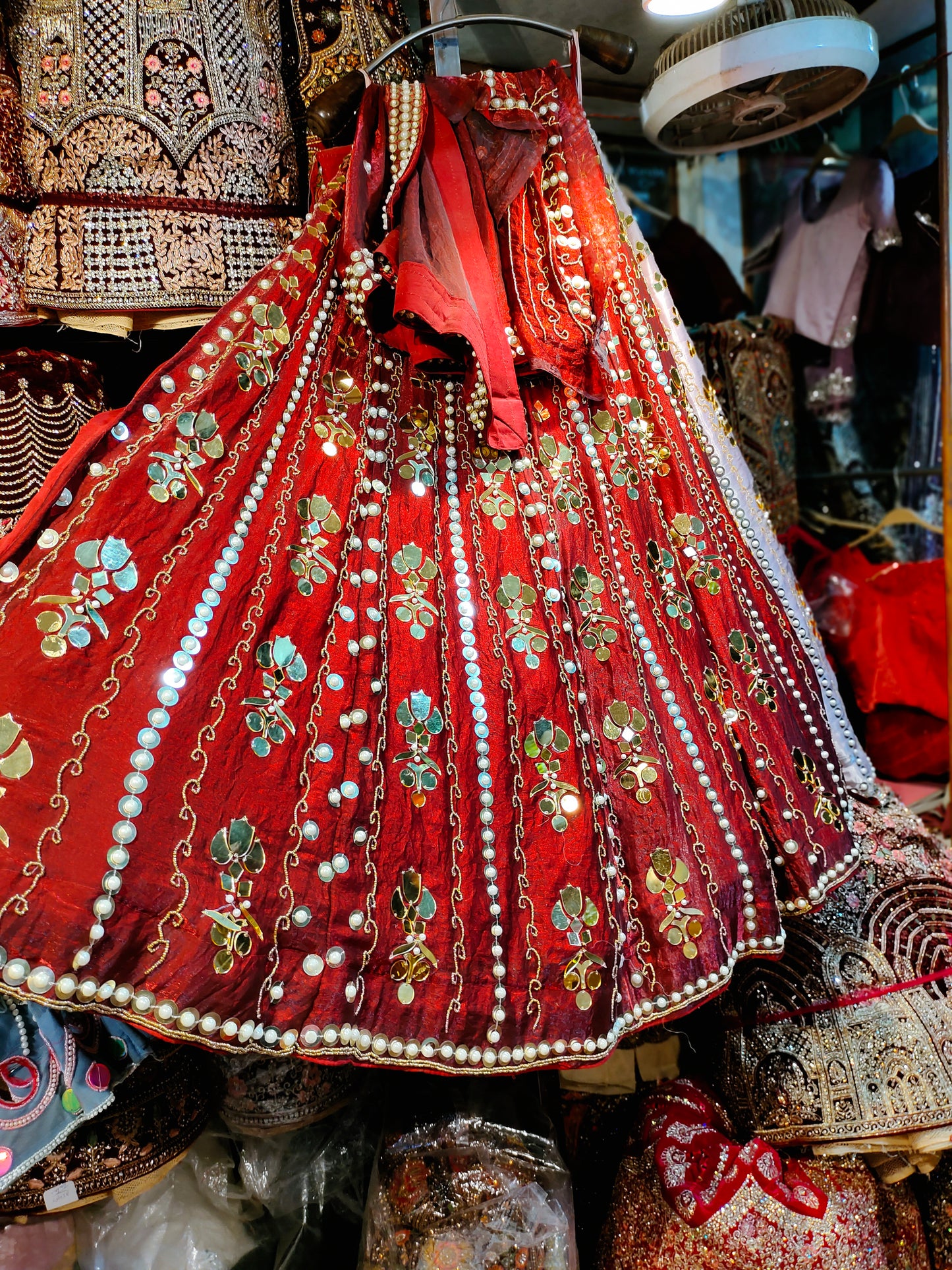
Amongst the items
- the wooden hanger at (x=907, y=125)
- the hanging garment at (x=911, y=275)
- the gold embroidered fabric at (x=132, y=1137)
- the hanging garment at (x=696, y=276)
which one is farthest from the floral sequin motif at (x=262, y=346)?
the wooden hanger at (x=907, y=125)

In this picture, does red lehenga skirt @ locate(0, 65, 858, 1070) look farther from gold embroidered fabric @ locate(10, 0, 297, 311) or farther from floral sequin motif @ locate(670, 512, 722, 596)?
gold embroidered fabric @ locate(10, 0, 297, 311)

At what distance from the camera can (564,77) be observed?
944 mm

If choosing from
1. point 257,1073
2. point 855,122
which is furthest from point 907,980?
point 855,122

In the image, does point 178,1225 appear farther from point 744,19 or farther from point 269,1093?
point 744,19

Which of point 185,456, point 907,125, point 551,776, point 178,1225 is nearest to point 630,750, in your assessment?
point 551,776

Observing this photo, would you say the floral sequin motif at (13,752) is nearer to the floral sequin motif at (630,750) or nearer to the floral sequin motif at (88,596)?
the floral sequin motif at (88,596)

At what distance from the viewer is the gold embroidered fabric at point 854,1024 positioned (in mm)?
965

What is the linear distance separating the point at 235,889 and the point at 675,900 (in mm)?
419

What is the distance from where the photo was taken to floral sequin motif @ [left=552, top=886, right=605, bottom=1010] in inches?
30.8

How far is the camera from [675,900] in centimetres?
84

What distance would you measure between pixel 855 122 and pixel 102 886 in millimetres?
2312

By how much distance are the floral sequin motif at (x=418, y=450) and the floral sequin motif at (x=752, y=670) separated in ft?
1.25

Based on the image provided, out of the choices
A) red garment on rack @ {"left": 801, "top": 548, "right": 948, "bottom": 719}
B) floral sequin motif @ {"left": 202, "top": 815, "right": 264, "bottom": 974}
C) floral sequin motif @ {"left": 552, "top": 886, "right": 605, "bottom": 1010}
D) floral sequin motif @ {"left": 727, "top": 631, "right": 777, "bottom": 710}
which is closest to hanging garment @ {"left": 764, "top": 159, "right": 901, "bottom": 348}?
red garment on rack @ {"left": 801, "top": 548, "right": 948, "bottom": 719}

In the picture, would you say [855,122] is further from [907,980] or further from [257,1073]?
[257,1073]
